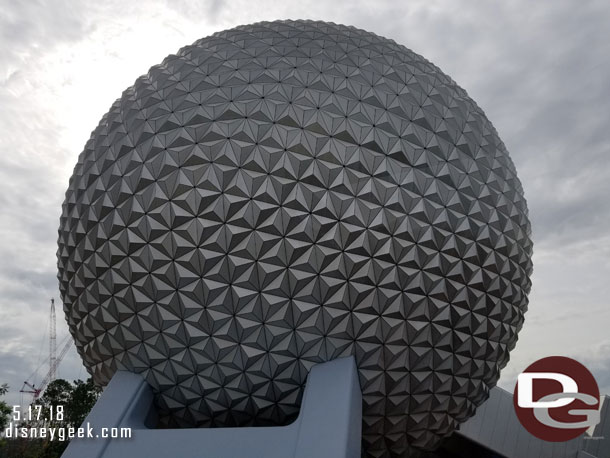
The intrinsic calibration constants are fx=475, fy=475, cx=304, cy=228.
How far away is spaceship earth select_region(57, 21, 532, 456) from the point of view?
1217cm

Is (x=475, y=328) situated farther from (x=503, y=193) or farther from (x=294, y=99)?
(x=294, y=99)

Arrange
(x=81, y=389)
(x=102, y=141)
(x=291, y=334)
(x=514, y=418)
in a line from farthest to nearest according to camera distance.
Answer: (x=81, y=389)
(x=514, y=418)
(x=102, y=141)
(x=291, y=334)

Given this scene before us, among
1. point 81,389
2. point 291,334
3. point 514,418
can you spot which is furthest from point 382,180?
point 81,389

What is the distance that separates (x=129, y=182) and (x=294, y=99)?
5283 millimetres

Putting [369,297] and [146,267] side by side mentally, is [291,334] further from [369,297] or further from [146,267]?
[146,267]

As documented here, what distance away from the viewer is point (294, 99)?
13.8 m

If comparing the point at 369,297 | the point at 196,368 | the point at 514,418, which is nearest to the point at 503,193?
the point at 369,297

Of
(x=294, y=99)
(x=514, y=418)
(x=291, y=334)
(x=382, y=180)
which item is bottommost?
(x=514, y=418)

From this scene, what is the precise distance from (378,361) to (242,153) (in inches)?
261

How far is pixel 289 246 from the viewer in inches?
475

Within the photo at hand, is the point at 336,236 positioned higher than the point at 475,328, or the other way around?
the point at 336,236

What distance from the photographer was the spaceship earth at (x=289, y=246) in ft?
39.9

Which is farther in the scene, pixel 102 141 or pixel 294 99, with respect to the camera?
pixel 102 141

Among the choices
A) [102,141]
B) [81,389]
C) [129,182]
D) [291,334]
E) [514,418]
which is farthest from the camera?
[81,389]
